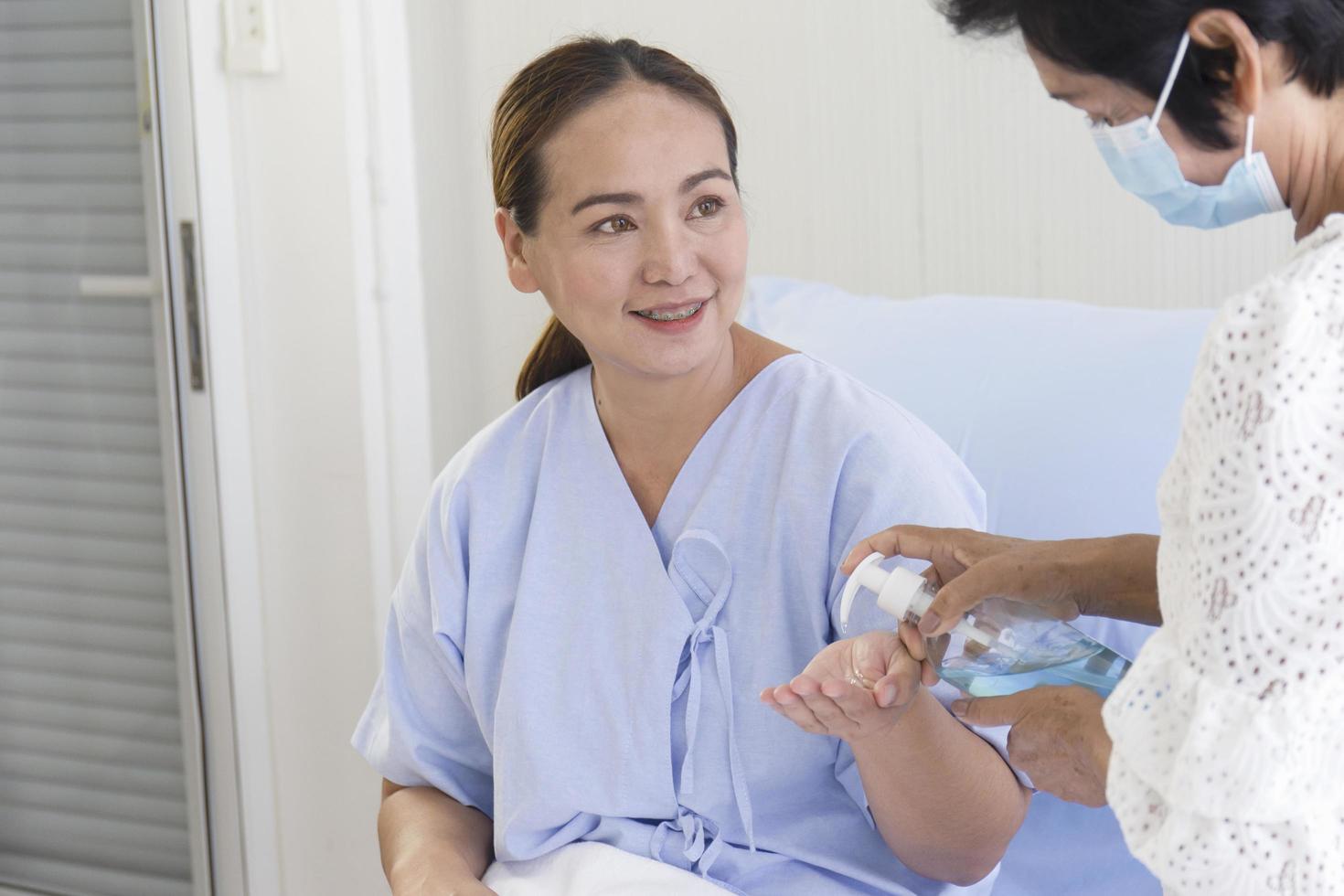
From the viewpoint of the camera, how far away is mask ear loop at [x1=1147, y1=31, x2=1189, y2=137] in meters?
0.73

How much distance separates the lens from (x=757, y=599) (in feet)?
4.00

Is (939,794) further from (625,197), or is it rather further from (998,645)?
(625,197)

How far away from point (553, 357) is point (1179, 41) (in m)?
0.85

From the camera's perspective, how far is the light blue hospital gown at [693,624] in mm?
1195

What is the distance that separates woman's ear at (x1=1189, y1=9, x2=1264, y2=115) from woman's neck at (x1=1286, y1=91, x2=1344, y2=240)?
36 millimetres

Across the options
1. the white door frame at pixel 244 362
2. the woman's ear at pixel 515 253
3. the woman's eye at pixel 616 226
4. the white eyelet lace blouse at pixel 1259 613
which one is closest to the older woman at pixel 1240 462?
the white eyelet lace blouse at pixel 1259 613

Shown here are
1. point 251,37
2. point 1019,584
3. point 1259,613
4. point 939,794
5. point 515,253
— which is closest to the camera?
point 1259,613

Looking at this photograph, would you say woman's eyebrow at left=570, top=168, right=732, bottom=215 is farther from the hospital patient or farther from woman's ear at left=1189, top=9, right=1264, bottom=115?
woman's ear at left=1189, top=9, right=1264, bottom=115

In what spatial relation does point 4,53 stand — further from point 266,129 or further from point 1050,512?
point 1050,512

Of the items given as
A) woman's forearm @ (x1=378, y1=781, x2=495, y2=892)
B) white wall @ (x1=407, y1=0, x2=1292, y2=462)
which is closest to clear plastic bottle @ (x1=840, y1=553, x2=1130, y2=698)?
woman's forearm @ (x1=378, y1=781, x2=495, y2=892)

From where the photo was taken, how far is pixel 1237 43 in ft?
2.38

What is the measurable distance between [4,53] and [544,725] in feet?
3.95

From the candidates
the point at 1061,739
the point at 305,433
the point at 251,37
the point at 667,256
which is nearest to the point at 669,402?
the point at 667,256

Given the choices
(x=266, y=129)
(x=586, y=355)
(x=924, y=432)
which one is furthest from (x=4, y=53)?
(x=924, y=432)
